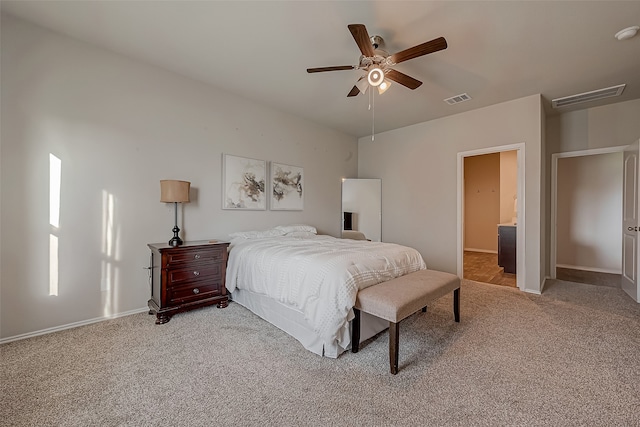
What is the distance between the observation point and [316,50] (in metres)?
2.66

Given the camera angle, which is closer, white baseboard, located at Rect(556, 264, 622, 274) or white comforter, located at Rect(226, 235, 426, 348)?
white comforter, located at Rect(226, 235, 426, 348)

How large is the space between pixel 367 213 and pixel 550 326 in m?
3.32

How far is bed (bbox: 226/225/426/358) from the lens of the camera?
1990 millimetres

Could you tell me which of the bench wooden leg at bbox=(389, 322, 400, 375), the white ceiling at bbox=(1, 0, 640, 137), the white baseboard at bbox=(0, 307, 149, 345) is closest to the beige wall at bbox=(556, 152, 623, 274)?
the white ceiling at bbox=(1, 0, 640, 137)

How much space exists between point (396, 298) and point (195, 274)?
2.16m

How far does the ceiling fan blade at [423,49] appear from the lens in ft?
6.46

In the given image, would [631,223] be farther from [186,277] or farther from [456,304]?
[186,277]

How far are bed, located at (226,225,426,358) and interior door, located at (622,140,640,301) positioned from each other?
311cm

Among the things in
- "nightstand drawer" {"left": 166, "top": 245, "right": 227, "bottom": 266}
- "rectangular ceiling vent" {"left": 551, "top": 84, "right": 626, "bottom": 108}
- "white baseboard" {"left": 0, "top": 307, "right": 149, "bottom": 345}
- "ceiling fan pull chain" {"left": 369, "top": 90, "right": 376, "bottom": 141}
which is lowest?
"white baseboard" {"left": 0, "top": 307, "right": 149, "bottom": 345}

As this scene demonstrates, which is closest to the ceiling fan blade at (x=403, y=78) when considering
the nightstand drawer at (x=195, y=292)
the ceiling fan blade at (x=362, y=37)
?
the ceiling fan blade at (x=362, y=37)

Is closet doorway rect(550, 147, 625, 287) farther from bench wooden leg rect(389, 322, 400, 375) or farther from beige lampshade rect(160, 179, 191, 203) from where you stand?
beige lampshade rect(160, 179, 191, 203)

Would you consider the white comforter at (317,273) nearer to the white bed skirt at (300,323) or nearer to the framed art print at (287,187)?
the white bed skirt at (300,323)

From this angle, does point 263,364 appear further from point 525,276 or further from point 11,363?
point 525,276

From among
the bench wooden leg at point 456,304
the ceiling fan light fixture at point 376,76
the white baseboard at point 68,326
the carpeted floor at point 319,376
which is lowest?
the carpeted floor at point 319,376
